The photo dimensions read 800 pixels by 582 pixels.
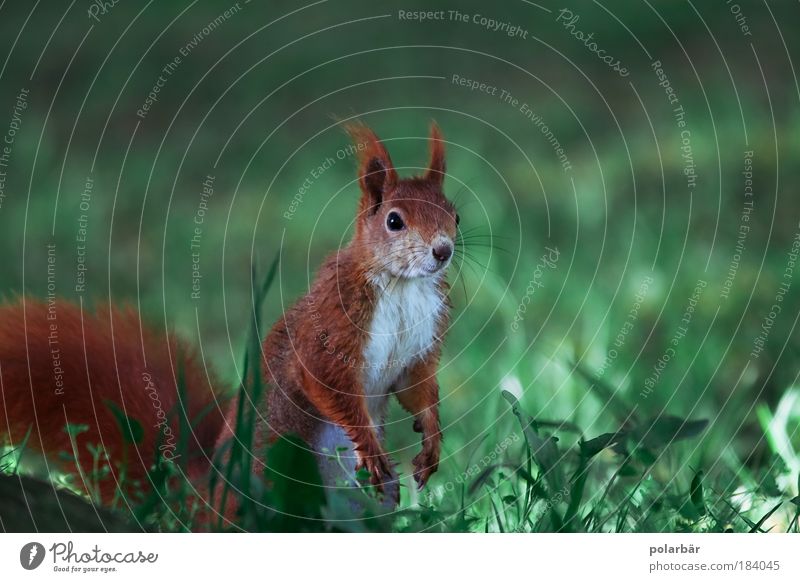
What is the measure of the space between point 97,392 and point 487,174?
1162 millimetres

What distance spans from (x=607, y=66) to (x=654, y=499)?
157 cm

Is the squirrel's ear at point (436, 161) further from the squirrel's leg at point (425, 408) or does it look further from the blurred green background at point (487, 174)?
the blurred green background at point (487, 174)

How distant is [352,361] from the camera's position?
1.90 metres

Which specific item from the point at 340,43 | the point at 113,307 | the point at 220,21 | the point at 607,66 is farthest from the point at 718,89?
the point at 113,307

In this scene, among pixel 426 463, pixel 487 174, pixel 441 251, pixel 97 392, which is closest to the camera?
pixel 441 251

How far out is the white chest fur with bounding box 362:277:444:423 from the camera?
1.92m

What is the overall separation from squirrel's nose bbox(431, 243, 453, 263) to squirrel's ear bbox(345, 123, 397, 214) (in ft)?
0.35

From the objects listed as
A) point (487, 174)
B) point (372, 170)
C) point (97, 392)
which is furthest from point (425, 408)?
point (487, 174)

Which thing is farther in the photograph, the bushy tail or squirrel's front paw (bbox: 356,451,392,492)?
the bushy tail

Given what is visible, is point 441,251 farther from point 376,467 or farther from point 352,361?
point 376,467

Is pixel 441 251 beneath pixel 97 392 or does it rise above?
above

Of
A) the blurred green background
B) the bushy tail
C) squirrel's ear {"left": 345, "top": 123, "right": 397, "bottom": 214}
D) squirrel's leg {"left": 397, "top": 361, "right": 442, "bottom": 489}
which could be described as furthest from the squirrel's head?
the blurred green background

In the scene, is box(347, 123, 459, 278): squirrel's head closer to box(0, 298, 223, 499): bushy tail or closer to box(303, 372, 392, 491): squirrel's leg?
box(303, 372, 392, 491): squirrel's leg
